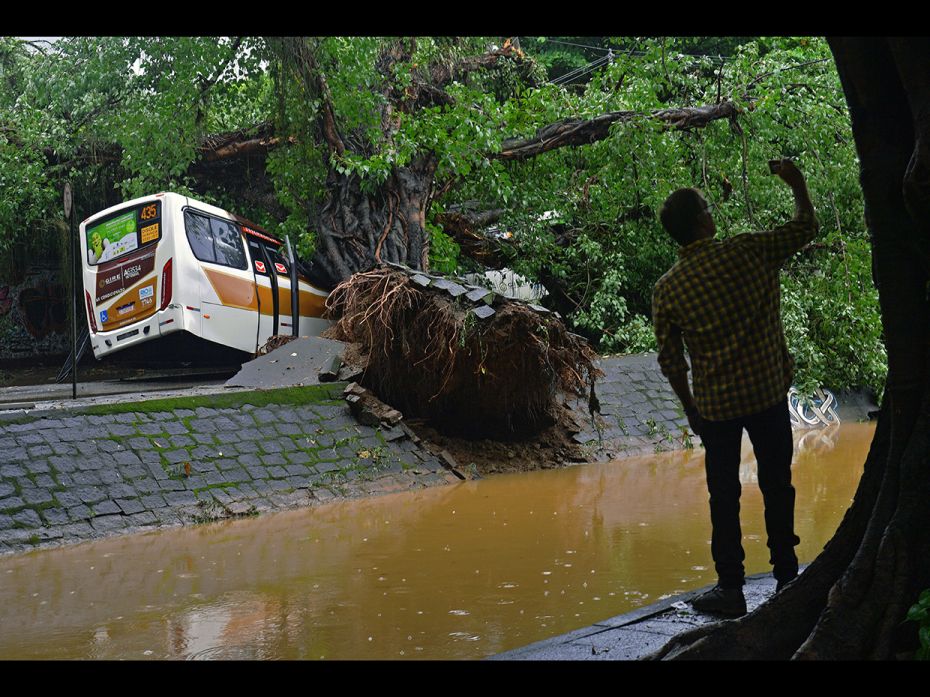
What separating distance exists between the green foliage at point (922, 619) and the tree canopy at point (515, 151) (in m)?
11.7

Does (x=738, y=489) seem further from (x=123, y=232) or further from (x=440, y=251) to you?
(x=123, y=232)

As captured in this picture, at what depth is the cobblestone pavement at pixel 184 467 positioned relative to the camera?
893cm

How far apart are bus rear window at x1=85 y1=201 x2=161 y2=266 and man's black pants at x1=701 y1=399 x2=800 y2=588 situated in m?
12.8

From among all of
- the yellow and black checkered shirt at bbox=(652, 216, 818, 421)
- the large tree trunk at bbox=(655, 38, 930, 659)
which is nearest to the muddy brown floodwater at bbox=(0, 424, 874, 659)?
the yellow and black checkered shirt at bbox=(652, 216, 818, 421)

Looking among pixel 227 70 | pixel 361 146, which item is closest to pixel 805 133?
pixel 361 146

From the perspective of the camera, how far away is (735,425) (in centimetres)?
488

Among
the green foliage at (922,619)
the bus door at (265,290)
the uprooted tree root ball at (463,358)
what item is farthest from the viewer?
the bus door at (265,290)

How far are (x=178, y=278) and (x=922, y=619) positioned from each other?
45.9 ft

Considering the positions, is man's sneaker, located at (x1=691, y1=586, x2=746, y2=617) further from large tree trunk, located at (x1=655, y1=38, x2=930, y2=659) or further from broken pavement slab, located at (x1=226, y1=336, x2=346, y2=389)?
broken pavement slab, located at (x1=226, y1=336, x2=346, y2=389)

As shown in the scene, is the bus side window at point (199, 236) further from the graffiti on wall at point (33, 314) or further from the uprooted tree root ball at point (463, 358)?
the graffiti on wall at point (33, 314)

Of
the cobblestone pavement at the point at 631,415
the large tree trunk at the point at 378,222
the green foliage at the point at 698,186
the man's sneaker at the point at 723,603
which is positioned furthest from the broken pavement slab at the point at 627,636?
the large tree trunk at the point at 378,222

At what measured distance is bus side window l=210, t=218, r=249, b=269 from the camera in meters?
16.7

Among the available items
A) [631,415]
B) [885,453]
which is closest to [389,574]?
[885,453]
